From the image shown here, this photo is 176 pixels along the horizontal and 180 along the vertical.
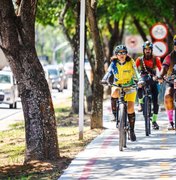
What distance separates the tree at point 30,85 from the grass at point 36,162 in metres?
0.31

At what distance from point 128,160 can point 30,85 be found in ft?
6.35

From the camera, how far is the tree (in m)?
12.1

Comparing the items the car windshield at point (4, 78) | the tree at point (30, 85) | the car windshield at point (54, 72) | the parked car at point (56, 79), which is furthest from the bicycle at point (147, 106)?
the car windshield at point (54, 72)

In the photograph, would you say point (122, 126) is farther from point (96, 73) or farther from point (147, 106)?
point (96, 73)

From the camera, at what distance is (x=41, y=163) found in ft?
39.3

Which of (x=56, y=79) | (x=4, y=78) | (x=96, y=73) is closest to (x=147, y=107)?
(x=96, y=73)

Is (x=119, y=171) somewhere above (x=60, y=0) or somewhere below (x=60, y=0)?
below

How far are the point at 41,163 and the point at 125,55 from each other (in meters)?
2.50

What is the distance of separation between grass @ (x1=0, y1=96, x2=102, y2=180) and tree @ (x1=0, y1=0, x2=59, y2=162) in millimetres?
306

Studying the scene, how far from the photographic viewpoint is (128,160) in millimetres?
11891

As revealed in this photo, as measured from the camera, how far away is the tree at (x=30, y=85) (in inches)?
477

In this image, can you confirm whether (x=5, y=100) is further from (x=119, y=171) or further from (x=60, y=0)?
(x=119, y=171)

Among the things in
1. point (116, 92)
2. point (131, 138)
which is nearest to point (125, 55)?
point (116, 92)

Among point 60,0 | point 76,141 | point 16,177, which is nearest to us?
point 16,177
